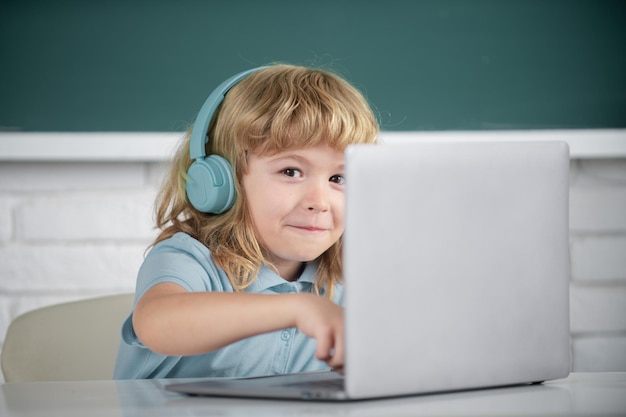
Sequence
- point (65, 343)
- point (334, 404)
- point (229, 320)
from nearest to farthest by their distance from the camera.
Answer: point (334, 404) < point (229, 320) < point (65, 343)

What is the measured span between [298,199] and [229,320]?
377mm

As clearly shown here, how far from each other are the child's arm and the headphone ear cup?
0.81ft

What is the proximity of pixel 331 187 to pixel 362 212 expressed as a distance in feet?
1.68

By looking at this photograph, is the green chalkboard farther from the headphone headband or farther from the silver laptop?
the silver laptop

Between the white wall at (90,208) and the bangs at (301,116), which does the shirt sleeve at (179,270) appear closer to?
the bangs at (301,116)

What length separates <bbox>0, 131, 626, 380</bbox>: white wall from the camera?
1569mm

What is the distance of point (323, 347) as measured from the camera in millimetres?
657

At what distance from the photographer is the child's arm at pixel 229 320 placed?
2.19ft

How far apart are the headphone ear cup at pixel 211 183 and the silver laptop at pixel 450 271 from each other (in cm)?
37

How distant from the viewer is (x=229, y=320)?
0.73 m

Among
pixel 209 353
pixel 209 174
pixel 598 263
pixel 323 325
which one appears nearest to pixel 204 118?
pixel 209 174

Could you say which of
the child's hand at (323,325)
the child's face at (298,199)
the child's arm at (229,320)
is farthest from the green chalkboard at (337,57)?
the child's hand at (323,325)

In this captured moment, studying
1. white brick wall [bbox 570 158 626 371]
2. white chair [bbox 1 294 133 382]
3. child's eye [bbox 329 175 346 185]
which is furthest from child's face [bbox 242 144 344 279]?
white brick wall [bbox 570 158 626 371]

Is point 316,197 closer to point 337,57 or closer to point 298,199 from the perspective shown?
point 298,199
